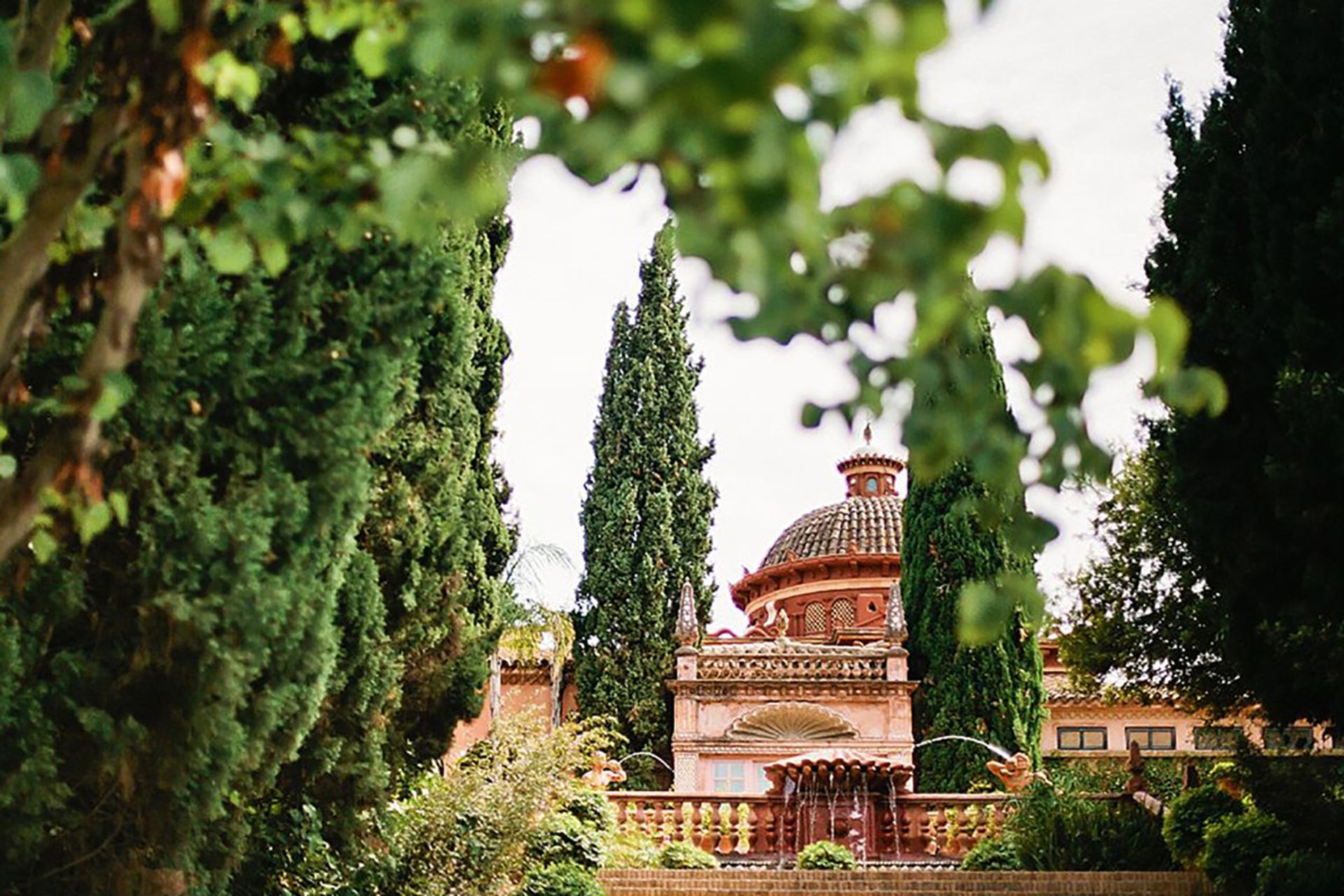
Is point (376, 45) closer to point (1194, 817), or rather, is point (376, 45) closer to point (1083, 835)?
point (1194, 817)

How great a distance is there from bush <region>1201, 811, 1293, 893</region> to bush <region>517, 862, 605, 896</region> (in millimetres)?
5311

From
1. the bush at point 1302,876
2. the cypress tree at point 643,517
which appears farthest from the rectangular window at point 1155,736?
the bush at point 1302,876

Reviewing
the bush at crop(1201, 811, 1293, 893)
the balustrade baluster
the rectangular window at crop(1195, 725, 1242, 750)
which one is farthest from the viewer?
the balustrade baluster

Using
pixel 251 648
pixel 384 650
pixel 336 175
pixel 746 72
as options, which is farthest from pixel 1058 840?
pixel 746 72

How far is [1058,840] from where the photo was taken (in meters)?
17.5

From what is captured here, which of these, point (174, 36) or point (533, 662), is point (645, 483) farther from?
point (174, 36)

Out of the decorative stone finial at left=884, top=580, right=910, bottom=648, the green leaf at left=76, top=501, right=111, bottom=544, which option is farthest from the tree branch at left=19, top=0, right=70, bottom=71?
the decorative stone finial at left=884, top=580, right=910, bottom=648

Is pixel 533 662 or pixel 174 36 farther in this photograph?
pixel 533 662

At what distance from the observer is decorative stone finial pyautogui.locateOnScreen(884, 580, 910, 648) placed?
29.4 metres

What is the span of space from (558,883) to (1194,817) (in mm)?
6044

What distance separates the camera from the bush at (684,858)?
18.8m

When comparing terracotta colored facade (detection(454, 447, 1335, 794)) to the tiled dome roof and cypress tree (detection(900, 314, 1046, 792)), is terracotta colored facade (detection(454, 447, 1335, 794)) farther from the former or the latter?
the tiled dome roof

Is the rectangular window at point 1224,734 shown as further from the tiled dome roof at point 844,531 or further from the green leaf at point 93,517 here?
the tiled dome roof at point 844,531

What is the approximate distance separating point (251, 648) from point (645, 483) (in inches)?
990
